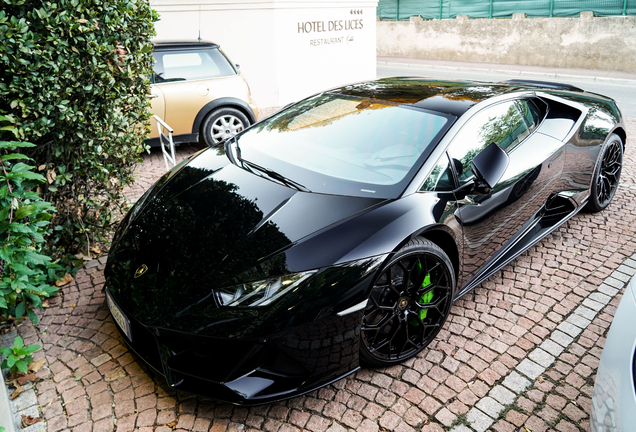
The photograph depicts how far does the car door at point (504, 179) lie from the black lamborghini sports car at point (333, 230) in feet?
0.04

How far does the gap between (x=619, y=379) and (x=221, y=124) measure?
6.29 meters

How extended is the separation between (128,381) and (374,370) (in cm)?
140

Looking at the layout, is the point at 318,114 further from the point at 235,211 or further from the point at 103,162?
the point at 103,162

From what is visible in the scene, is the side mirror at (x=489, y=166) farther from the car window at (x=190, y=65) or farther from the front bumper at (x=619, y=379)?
the car window at (x=190, y=65)

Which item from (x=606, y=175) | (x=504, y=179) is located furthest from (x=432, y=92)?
(x=606, y=175)

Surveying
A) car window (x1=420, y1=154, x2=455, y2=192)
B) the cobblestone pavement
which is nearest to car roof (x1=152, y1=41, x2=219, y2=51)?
the cobblestone pavement

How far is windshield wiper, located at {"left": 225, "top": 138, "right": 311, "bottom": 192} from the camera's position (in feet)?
10.0

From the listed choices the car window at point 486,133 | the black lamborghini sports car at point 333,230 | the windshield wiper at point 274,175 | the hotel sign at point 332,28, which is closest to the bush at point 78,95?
the black lamborghini sports car at point 333,230

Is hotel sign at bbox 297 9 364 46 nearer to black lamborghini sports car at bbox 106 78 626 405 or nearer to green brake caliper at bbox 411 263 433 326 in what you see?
black lamborghini sports car at bbox 106 78 626 405

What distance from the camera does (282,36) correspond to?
10.3 m

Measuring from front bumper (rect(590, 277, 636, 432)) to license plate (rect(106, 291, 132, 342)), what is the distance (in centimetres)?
220

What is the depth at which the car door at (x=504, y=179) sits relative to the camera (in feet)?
10.5

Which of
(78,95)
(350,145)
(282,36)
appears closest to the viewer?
(350,145)

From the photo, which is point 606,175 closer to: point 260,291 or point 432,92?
point 432,92
